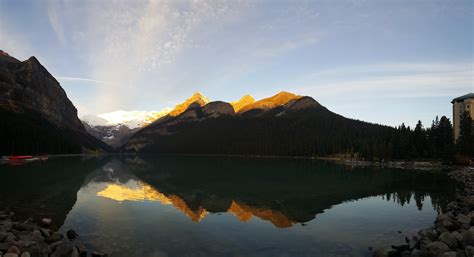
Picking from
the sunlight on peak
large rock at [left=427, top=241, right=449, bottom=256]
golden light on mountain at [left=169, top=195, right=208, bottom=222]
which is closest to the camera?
large rock at [left=427, top=241, right=449, bottom=256]

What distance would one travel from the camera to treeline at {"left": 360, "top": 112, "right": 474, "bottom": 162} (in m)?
141

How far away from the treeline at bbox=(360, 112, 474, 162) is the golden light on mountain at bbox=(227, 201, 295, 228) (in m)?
122

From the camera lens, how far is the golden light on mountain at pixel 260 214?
115ft

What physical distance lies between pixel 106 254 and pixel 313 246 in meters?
15.2

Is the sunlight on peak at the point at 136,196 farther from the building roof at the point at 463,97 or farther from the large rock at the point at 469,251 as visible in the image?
the building roof at the point at 463,97

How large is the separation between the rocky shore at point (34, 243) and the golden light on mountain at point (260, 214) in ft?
56.2

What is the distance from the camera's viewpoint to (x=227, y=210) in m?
41.7

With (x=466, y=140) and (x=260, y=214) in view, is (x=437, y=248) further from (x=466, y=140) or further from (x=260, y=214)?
(x=466, y=140)

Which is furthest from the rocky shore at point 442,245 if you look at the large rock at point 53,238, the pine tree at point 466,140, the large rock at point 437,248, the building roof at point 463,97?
the building roof at point 463,97

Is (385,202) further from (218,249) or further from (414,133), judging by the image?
(414,133)

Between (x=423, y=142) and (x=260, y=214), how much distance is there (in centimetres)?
14673

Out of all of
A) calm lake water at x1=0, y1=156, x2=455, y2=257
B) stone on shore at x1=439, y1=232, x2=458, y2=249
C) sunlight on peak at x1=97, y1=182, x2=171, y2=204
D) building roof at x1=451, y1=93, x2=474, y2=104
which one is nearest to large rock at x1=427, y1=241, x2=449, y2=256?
stone on shore at x1=439, y1=232, x2=458, y2=249

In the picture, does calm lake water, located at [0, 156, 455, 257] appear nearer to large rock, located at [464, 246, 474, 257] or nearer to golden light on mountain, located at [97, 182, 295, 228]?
golden light on mountain, located at [97, 182, 295, 228]

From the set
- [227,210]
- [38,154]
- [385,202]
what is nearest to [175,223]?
[227,210]
